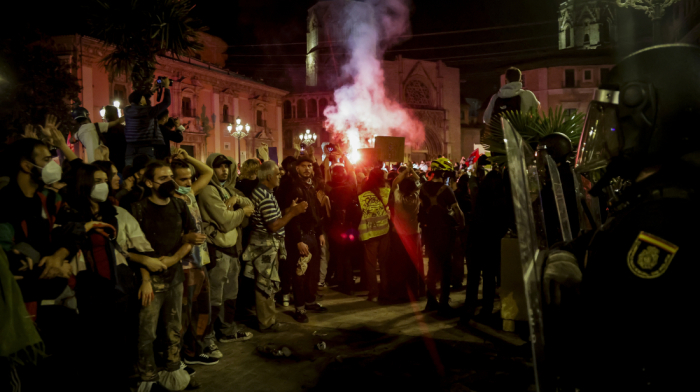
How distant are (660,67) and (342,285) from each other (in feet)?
23.5

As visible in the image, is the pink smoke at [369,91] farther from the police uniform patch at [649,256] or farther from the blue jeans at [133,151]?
the police uniform patch at [649,256]

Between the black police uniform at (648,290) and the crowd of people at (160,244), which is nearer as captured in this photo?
the black police uniform at (648,290)

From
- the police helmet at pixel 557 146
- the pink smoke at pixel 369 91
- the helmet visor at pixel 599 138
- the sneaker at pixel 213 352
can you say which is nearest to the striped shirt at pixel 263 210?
the sneaker at pixel 213 352

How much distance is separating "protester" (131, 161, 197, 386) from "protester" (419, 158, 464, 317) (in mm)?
3910

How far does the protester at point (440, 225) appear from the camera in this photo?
689 cm

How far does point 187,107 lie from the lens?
118ft

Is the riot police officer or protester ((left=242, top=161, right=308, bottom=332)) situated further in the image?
protester ((left=242, top=161, right=308, bottom=332))

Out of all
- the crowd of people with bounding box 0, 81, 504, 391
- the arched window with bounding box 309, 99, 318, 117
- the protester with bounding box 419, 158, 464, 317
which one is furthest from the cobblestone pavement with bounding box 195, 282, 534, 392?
the arched window with bounding box 309, 99, 318, 117

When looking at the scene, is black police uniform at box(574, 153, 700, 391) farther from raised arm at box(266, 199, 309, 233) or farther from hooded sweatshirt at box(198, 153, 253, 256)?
raised arm at box(266, 199, 309, 233)

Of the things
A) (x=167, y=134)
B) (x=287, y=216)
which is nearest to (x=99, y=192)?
(x=167, y=134)

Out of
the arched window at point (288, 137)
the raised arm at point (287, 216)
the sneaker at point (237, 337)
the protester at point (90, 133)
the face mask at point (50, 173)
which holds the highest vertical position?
the arched window at point (288, 137)

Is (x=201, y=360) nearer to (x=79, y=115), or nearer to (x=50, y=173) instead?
(x=50, y=173)

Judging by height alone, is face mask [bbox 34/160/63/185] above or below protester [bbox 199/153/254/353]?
above

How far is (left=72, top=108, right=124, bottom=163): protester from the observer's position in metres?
5.42
